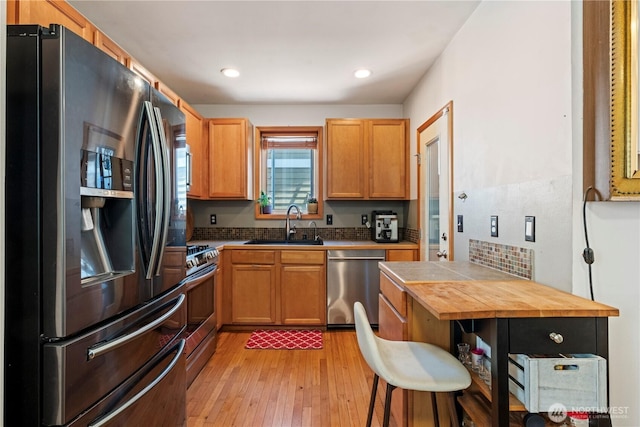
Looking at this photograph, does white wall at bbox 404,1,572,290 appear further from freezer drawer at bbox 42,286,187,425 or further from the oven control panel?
the oven control panel

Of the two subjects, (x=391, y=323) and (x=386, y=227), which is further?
(x=386, y=227)

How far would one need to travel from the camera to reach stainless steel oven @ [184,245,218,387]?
220 centimetres

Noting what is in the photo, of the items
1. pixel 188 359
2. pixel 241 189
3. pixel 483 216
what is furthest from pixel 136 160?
pixel 241 189

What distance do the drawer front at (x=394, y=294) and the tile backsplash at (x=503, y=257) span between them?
0.55 m

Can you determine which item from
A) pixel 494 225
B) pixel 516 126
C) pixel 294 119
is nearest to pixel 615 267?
pixel 494 225

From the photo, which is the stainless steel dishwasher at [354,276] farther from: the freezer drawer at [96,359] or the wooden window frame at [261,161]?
the freezer drawer at [96,359]

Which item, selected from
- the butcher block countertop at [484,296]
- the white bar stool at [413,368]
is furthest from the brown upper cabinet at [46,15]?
the butcher block countertop at [484,296]

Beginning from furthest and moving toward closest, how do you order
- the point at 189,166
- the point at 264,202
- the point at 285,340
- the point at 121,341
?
the point at 264,202
the point at 285,340
the point at 189,166
the point at 121,341

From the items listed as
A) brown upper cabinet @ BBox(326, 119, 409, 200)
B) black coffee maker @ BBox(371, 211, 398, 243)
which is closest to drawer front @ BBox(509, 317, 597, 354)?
black coffee maker @ BBox(371, 211, 398, 243)

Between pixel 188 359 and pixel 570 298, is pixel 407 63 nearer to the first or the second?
pixel 570 298

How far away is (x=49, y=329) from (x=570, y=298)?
172cm

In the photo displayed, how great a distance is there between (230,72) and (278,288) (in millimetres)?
2070

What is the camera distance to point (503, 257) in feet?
5.42

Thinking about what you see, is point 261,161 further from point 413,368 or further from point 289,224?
point 413,368
